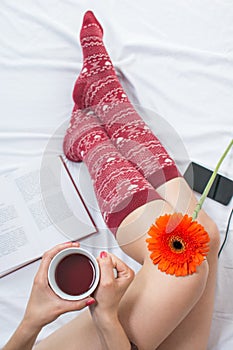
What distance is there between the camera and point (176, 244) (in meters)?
0.67

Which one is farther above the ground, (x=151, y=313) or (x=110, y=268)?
(x=110, y=268)

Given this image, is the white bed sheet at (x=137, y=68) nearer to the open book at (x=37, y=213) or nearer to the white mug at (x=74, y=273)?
the open book at (x=37, y=213)

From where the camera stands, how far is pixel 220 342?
0.89 m

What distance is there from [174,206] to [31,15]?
0.65m

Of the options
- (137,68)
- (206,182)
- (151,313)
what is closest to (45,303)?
(151,313)

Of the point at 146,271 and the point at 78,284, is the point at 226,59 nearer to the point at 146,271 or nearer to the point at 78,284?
the point at 146,271

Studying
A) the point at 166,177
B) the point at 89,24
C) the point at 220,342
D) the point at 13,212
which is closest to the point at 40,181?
the point at 13,212

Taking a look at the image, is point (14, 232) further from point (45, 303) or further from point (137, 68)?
point (137, 68)

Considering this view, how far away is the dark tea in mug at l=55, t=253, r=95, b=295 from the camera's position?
2.09ft

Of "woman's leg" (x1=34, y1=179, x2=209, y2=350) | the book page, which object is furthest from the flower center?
the book page

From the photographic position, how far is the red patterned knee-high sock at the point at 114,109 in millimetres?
944

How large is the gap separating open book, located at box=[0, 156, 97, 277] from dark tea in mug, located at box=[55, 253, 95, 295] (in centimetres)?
32

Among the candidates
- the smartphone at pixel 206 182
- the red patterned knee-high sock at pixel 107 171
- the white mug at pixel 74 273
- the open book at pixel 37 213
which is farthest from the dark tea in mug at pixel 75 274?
the smartphone at pixel 206 182

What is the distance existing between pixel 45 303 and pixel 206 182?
0.50 meters
